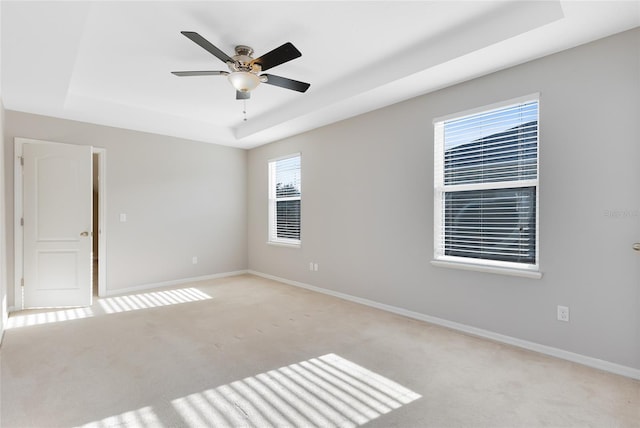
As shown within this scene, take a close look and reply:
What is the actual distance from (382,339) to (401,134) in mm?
2277

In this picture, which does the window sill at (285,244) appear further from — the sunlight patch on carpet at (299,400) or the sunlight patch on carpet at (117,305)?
the sunlight patch on carpet at (299,400)

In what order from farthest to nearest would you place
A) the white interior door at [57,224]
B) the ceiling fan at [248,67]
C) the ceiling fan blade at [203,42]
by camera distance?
the white interior door at [57,224], the ceiling fan at [248,67], the ceiling fan blade at [203,42]

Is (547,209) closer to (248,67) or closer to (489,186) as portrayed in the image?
(489,186)

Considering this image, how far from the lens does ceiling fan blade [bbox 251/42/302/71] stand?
2.34 m

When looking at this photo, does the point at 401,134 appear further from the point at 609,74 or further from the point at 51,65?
the point at 51,65

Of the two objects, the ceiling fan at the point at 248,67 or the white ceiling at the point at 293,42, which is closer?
the white ceiling at the point at 293,42

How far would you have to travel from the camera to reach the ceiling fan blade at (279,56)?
2.34 meters

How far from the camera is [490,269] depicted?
9.83ft

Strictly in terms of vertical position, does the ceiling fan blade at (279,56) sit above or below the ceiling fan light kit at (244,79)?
above

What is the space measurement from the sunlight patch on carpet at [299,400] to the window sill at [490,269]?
4.78 feet

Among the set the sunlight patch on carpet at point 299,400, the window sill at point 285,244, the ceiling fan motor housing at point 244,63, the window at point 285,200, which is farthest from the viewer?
the window at point 285,200

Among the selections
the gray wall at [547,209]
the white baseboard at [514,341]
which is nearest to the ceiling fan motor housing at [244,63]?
the gray wall at [547,209]

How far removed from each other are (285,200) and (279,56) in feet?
10.9

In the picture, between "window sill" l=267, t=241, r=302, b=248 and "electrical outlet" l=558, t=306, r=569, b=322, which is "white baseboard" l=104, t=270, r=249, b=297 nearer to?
"window sill" l=267, t=241, r=302, b=248
